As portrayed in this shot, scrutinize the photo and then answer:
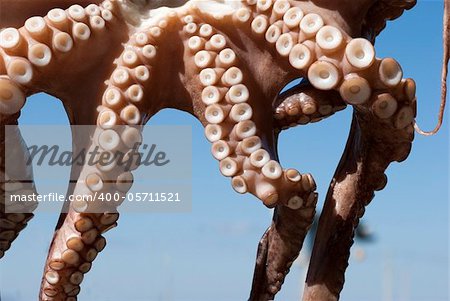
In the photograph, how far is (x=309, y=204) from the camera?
5.71 ft

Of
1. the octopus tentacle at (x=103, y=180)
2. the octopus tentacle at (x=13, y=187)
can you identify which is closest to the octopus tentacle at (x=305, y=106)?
the octopus tentacle at (x=103, y=180)

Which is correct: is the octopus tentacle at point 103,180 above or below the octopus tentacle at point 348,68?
below

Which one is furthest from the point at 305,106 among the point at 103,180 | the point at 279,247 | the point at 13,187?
the point at 13,187

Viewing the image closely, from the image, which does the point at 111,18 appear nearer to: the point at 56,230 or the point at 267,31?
the point at 267,31

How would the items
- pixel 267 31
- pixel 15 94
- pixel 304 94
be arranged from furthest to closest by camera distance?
pixel 304 94, pixel 267 31, pixel 15 94

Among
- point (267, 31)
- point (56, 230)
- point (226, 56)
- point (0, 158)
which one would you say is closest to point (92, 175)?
point (56, 230)

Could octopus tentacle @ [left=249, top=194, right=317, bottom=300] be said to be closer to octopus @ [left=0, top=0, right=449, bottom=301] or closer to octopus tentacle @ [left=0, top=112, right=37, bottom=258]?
octopus @ [left=0, top=0, right=449, bottom=301]

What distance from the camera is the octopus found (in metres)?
1.66

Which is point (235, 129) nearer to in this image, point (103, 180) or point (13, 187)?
point (103, 180)

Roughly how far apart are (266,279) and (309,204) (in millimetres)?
394

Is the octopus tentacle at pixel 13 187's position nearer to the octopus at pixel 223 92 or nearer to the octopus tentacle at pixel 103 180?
the octopus at pixel 223 92

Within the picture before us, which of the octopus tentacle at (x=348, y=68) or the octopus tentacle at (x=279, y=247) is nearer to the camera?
the octopus tentacle at (x=348, y=68)

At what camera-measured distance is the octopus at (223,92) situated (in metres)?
1.66

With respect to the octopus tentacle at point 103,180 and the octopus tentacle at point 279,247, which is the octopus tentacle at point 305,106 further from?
the octopus tentacle at point 103,180
